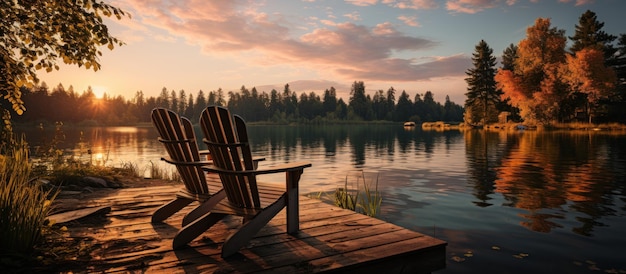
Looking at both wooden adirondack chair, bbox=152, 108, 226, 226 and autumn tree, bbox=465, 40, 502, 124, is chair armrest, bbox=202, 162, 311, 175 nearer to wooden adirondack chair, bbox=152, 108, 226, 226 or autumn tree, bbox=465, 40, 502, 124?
wooden adirondack chair, bbox=152, 108, 226, 226

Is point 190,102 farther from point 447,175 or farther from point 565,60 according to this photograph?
point 447,175

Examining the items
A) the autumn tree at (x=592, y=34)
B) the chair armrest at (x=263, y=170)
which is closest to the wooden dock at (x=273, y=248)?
the chair armrest at (x=263, y=170)

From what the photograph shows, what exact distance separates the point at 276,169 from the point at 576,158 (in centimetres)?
1913

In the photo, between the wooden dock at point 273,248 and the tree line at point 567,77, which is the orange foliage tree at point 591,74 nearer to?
the tree line at point 567,77

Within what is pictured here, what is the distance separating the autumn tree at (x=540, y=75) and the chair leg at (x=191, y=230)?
46.1 metres

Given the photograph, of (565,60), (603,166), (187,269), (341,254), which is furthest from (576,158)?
(565,60)

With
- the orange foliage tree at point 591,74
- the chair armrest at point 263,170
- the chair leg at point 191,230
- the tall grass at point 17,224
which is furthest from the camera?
the orange foliage tree at point 591,74

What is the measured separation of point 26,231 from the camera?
3398 millimetres

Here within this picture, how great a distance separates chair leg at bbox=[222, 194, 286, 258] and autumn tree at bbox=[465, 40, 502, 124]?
63.5m

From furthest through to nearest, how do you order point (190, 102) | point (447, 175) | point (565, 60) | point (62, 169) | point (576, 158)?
point (190, 102) < point (565, 60) < point (576, 158) < point (447, 175) < point (62, 169)

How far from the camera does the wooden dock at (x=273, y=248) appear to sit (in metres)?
3.38

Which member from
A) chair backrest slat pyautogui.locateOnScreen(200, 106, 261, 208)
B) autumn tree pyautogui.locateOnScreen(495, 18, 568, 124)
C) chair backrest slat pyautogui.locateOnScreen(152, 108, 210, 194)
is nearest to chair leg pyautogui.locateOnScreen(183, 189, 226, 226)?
chair backrest slat pyautogui.locateOnScreen(152, 108, 210, 194)

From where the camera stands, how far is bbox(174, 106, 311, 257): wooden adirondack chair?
143 inches

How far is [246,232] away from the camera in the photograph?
3.70m
